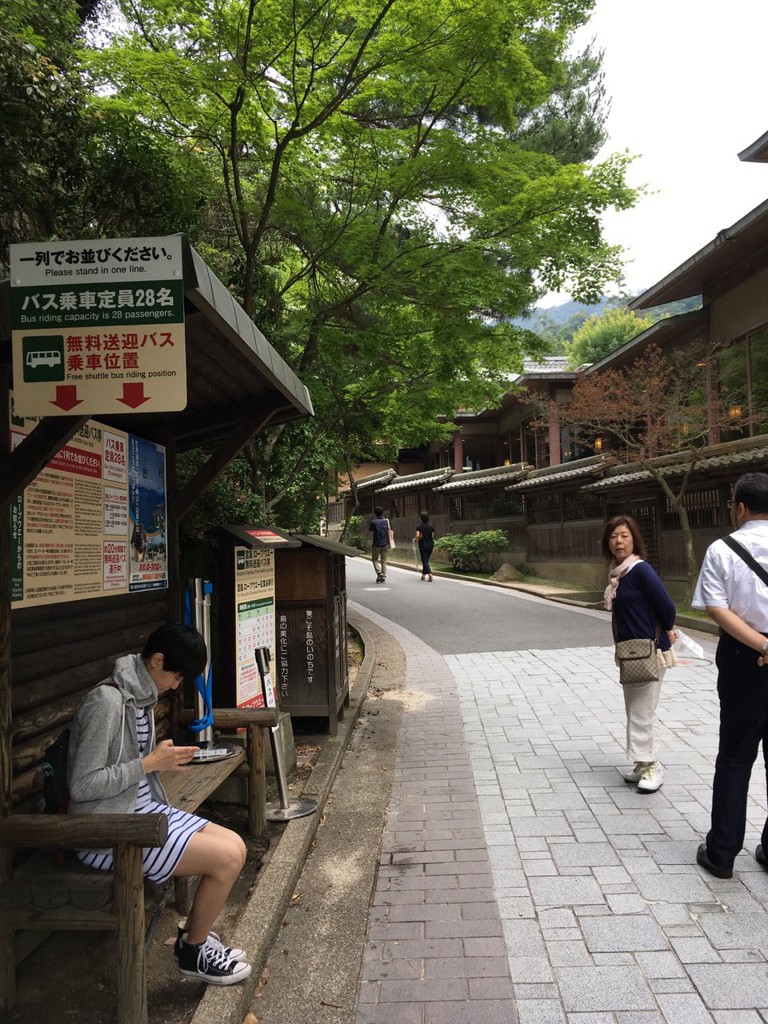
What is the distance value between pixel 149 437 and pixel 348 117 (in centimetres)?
472

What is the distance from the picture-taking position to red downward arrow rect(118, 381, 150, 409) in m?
2.68

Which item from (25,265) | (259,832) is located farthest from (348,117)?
(259,832)

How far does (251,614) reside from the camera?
5445 millimetres

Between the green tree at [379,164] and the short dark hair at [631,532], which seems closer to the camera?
the short dark hair at [631,532]

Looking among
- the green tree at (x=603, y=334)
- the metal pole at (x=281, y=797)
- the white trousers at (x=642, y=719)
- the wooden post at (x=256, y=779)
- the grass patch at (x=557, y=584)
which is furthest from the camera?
the green tree at (x=603, y=334)

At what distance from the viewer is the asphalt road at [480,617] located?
11.9 meters

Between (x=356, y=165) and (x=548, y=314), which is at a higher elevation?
(x=548, y=314)

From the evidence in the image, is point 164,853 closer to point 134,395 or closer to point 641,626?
point 134,395

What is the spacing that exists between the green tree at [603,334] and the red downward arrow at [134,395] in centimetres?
4183

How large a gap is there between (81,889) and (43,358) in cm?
203

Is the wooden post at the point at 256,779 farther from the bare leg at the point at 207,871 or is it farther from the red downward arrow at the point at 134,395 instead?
the red downward arrow at the point at 134,395

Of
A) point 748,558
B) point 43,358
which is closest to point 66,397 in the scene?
point 43,358

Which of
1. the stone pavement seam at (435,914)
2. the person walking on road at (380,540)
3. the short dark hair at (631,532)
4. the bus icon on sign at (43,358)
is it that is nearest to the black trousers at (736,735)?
the stone pavement seam at (435,914)

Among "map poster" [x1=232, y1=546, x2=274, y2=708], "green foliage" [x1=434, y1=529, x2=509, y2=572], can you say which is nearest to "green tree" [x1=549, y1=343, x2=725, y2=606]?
"green foliage" [x1=434, y1=529, x2=509, y2=572]
